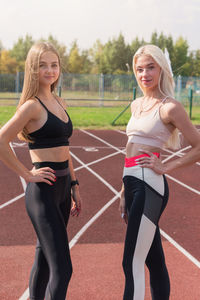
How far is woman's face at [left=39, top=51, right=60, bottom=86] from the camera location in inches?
101

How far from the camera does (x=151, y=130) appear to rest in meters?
2.50

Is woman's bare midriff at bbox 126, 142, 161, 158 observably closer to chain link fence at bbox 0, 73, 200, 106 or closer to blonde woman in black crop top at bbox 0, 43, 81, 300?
blonde woman in black crop top at bbox 0, 43, 81, 300

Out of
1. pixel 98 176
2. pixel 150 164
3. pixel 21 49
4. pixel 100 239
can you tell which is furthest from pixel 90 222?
pixel 21 49

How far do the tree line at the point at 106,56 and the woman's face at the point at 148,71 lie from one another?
6859 centimetres

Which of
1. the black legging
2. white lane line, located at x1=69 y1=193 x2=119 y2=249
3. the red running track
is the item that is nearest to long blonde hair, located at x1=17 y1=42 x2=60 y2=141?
the black legging

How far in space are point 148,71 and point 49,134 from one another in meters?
0.78

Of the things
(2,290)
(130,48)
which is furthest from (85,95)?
(130,48)

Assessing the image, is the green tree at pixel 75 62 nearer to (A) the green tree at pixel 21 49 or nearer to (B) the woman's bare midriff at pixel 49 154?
(A) the green tree at pixel 21 49

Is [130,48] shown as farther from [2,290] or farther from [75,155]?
[2,290]

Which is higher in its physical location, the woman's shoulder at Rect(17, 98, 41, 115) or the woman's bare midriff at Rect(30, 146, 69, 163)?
the woman's shoulder at Rect(17, 98, 41, 115)

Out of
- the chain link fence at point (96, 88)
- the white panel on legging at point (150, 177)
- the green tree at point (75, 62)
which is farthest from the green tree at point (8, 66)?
the white panel on legging at point (150, 177)

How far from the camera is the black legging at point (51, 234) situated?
2.46 meters

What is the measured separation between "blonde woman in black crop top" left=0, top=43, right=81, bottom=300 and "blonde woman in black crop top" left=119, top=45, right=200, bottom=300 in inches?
17.3

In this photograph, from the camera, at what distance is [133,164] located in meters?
2.59
